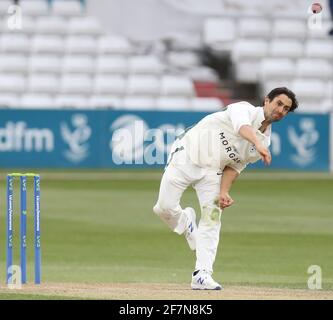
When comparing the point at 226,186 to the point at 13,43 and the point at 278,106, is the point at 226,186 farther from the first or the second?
the point at 13,43

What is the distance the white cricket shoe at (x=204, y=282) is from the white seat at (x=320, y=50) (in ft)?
67.4

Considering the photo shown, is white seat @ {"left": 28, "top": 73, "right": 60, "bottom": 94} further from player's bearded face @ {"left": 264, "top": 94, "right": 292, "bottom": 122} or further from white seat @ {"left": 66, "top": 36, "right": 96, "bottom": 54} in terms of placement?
player's bearded face @ {"left": 264, "top": 94, "right": 292, "bottom": 122}

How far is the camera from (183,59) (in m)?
28.1

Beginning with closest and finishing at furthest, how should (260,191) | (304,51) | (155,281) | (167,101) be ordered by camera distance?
(155,281) → (260,191) → (167,101) → (304,51)

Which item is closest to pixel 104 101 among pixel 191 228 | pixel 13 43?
pixel 13 43

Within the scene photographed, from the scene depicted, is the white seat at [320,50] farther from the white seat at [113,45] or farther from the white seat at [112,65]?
the white seat at [112,65]

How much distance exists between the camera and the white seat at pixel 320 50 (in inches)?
1148

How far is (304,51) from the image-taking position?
96.2 feet

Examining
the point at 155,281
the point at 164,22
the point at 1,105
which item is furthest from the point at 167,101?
the point at 155,281

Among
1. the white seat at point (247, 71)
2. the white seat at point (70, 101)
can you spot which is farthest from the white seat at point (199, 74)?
the white seat at point (70, 101)

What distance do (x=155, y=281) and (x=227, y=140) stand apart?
6.08 feet

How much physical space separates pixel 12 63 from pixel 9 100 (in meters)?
1.16
